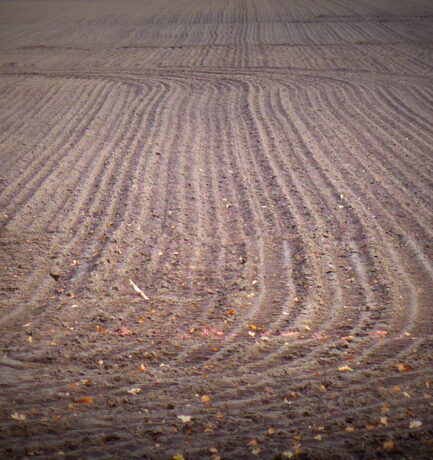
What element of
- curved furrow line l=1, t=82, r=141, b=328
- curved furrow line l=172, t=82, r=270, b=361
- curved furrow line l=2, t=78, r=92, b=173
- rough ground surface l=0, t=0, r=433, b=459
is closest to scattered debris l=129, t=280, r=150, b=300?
rough ground surface l=0, t=0, r=433, b=459

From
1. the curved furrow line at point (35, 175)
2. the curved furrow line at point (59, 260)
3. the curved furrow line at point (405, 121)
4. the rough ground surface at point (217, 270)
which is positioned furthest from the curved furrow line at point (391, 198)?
the curved furrow line at point (35, 175)

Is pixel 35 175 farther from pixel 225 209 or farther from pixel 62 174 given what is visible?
pixel 225 209

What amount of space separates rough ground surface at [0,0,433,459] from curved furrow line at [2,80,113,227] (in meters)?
0.04

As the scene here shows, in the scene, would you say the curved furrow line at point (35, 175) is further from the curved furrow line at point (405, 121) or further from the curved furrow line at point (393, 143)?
the curved furrow line at point (405, 121)

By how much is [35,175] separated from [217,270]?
3.85 m

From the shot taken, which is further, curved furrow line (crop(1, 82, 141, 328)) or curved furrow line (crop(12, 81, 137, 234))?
curved furrow line (crop(12, 81, 137, 234))

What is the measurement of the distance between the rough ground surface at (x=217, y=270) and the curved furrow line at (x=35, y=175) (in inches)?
1.7

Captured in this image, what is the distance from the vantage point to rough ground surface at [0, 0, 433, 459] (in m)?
3.52

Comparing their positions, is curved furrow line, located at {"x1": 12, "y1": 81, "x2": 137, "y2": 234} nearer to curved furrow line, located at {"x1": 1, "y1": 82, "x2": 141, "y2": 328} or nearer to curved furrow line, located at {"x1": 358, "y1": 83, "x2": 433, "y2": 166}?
curved furrow line, located at {"x1": 1, "y1": 82, "x2": 141, "y2": 328}

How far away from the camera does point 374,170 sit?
8.30 metres

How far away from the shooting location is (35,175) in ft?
26.7

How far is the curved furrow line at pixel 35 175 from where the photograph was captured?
23.3 feet

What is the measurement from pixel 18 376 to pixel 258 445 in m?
1.81

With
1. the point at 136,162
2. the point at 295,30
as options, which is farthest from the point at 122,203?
the point at 295,30
